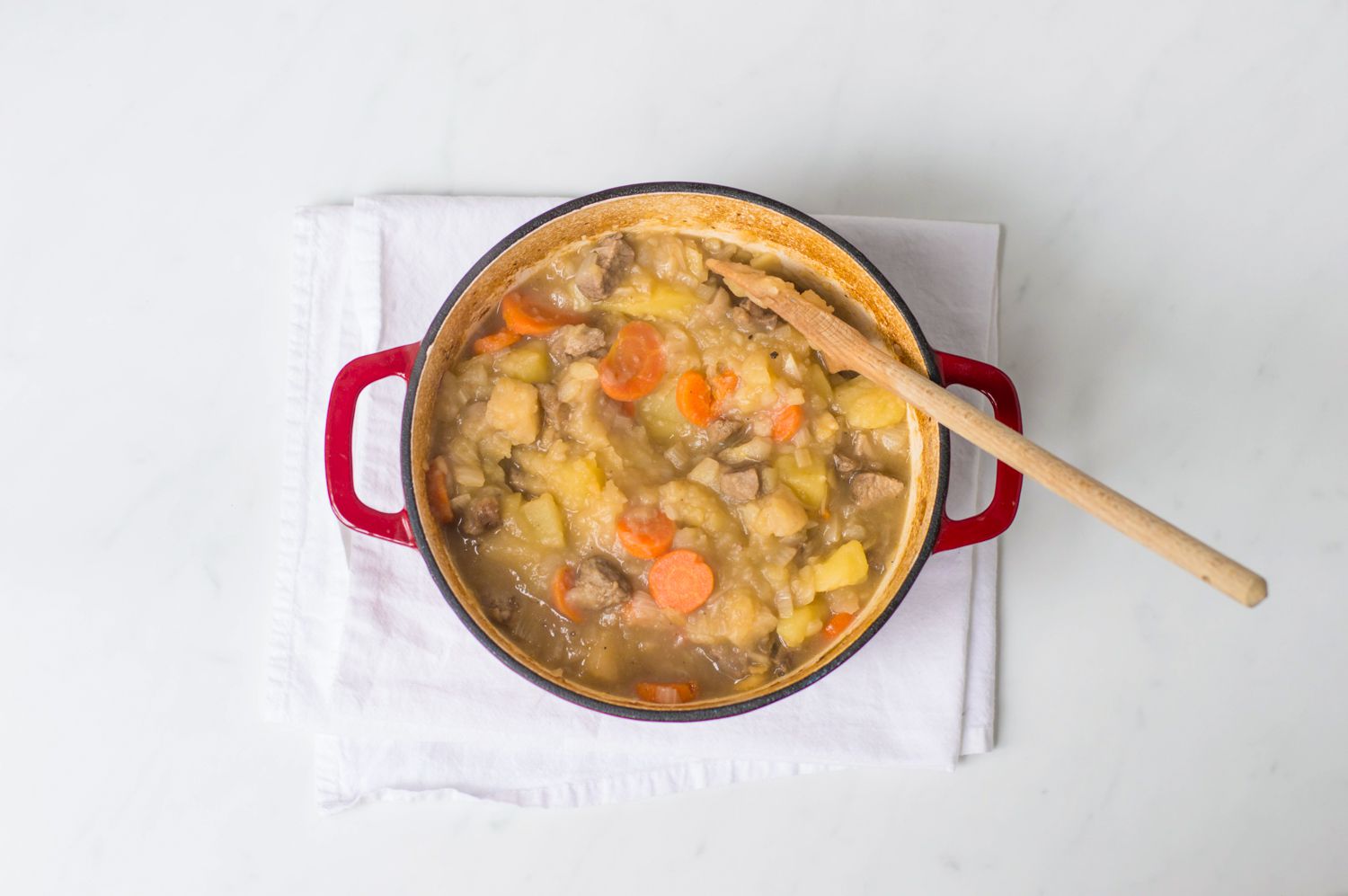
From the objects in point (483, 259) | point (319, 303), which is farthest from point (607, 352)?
point (319, 303)

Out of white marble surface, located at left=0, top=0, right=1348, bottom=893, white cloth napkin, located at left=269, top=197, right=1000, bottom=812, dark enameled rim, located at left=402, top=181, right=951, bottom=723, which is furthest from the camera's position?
white marble surface, located at left=0, top=0, right=1348, bottom=893

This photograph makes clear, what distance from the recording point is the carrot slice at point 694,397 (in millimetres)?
2656

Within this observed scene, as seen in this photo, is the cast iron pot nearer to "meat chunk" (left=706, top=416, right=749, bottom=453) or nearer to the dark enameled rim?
the dark enameled rim

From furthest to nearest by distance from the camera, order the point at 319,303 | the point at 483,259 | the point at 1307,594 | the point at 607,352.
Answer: the point at 1307,594, the point at 319,303, the point at 607,352, the point at 483,259

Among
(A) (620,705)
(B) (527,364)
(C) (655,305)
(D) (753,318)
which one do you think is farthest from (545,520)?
(D) (753,318)

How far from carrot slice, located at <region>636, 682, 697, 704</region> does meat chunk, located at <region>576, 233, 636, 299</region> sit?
1.00m

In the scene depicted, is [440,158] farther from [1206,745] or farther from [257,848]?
[1206,745]

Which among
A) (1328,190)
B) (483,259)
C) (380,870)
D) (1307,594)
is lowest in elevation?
(380,870)

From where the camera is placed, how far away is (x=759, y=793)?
3.13 m

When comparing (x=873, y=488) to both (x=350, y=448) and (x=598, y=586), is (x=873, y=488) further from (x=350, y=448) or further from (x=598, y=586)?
(x=350, y=448)

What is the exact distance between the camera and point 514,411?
2.59 metres

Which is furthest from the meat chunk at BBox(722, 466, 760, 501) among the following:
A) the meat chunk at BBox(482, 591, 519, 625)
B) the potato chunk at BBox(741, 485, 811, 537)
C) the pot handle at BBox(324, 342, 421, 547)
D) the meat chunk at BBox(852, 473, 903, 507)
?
the pot handle at BBox(324, 342, 421, 547)

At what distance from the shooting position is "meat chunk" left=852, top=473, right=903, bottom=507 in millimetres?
2645

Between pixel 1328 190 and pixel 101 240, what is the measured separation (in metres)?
3.84
